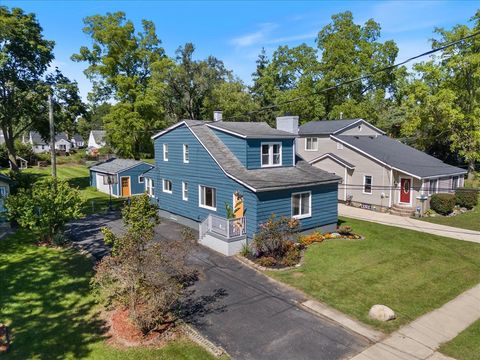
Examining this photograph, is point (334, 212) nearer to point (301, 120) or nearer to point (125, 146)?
point (125, 146)

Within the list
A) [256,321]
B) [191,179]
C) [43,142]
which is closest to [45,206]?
[191,179]

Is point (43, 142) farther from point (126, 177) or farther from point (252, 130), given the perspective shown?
point (252, 130)

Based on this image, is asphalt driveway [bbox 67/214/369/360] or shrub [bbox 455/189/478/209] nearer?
asphalt driveway [bbox 67/214/369/360]

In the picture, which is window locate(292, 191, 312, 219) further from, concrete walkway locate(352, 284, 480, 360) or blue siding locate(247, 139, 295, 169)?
concrete walkway locate(352, 284, 480, 360)

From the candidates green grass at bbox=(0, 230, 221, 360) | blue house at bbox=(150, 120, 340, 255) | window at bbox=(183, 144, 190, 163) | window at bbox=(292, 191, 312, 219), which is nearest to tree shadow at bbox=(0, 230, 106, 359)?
green grass at bbox=(0, 230, 221, 360)

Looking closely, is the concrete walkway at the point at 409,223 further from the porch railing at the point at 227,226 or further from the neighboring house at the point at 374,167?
the porch railing at the point at 227,226

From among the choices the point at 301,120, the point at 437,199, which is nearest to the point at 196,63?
the point at 301,120
